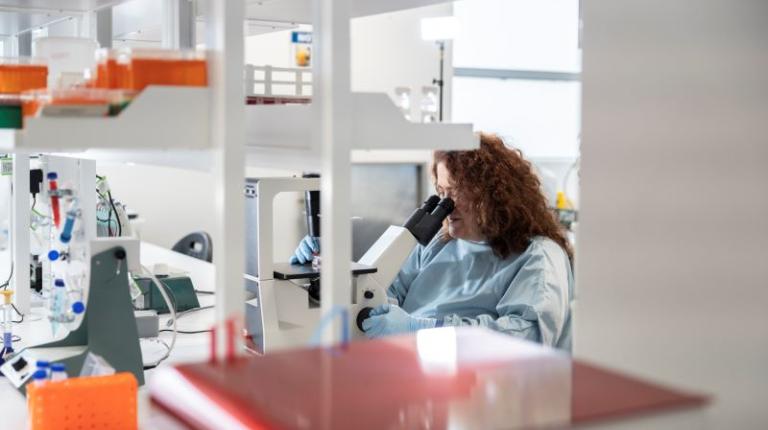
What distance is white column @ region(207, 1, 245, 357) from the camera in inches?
50.7

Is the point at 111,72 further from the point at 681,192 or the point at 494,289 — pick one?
the point at 494,289

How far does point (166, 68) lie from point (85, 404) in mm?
698

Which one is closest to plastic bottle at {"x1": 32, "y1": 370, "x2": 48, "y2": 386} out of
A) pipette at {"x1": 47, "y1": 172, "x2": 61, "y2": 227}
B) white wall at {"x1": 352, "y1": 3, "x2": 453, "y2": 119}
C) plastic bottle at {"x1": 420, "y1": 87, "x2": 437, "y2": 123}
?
pipette at {"x1": 47, "y1": 172, "x2": 61, "y2": 227}

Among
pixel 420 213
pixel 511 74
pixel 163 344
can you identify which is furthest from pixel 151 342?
pixel 511 74

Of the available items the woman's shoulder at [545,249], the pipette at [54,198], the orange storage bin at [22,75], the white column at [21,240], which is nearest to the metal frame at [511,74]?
the woman's shoulder at [545,249]

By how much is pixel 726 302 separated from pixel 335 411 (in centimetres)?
96

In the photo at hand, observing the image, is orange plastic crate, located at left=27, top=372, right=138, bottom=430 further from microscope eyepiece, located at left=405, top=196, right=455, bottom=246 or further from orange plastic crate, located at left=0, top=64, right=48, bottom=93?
microscope eyepiece, located at left=405, top=196, right=455, bottom=246

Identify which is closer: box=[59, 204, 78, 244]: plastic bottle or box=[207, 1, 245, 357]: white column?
box=[207, 1, 245, 357]: white column

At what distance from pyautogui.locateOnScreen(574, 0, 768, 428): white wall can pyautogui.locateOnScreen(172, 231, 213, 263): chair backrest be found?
3076 mm

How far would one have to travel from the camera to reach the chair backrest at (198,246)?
4473 millimetres

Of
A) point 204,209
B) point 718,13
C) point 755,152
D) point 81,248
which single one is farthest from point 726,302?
point 204,209

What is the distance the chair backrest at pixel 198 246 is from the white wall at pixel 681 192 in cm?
308

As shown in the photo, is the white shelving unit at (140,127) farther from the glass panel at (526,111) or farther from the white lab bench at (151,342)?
the glass panel at (526,111)

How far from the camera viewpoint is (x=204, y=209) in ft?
18.6
